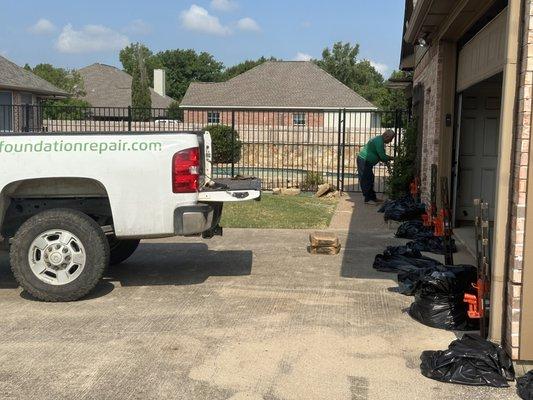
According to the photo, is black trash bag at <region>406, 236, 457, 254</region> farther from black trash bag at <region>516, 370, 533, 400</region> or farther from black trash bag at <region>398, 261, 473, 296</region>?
black trash bag at <region>516, 370, 533, 400</region>

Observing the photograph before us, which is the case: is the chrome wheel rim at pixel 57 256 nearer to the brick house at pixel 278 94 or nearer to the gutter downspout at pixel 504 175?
the gutter downspout at pixel 504 175

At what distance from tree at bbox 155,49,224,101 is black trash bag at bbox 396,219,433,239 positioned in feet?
299

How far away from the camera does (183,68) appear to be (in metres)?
99.9

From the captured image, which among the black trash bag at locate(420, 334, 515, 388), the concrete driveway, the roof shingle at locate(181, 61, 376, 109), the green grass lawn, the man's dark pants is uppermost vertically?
the roof shingle at locate(181, 61, 376, 109)

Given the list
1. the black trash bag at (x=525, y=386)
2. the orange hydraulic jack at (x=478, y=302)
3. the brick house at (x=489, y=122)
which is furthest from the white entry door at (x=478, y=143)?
the black trash bag at (x=525, y=386)

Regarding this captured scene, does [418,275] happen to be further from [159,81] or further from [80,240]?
[159,81]

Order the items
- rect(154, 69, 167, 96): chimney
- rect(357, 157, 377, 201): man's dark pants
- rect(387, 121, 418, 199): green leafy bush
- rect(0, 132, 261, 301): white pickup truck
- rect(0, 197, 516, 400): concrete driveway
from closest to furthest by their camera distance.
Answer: rect(0, 197, 516, 400): concrete driveway, rect(0, 132, 261, 301): white pickup truck, rect(387, 121, 418, 199): green leafy bush, rect(357, 157, 377, 201): man's dark pants, rect(154, 69, 167, 96): chimney

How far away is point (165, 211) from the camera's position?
6199mm

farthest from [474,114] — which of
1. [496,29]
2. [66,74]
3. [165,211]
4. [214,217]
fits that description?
[66,74]

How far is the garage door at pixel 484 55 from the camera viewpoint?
22.0 feet

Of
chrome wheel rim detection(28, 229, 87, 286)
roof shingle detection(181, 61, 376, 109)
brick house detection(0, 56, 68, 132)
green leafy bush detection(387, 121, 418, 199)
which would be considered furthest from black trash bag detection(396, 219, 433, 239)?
roof shingle detection(181, 61, 376, 109)

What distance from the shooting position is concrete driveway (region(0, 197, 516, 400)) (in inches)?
168

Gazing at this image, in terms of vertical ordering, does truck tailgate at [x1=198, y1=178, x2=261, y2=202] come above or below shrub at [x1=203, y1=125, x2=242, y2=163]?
below

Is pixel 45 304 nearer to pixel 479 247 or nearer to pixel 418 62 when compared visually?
pixel 479 247
